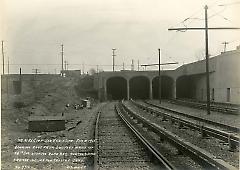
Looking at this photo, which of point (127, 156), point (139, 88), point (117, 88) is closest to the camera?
point (127, 156)

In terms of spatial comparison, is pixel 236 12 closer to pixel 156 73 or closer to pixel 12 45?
pixel 12 45

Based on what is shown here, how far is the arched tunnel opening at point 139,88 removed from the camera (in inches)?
2055

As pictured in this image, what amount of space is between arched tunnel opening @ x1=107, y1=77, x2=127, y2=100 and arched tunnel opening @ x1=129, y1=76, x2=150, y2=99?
1.07 m

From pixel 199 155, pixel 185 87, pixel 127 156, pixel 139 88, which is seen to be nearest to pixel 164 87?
pixel 139 88

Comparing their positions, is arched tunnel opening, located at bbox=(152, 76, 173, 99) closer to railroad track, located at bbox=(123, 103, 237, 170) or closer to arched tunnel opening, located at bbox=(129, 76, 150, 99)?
arched tunnel opening, located at bbox=(129, 76, 150, 99)

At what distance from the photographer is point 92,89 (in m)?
41.2

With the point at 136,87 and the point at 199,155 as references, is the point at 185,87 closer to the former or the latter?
the point at 136,87

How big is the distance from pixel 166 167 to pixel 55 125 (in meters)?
4.22

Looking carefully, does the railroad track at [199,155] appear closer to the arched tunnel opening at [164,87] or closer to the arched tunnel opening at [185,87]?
the arched tunnel opening at [185,87]

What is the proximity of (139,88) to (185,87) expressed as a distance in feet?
31.3

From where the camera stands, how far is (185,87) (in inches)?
1797

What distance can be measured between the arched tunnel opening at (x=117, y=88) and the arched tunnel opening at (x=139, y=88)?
1073mm

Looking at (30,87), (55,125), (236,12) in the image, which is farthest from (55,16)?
(30,87)

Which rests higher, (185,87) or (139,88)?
(185,87)
